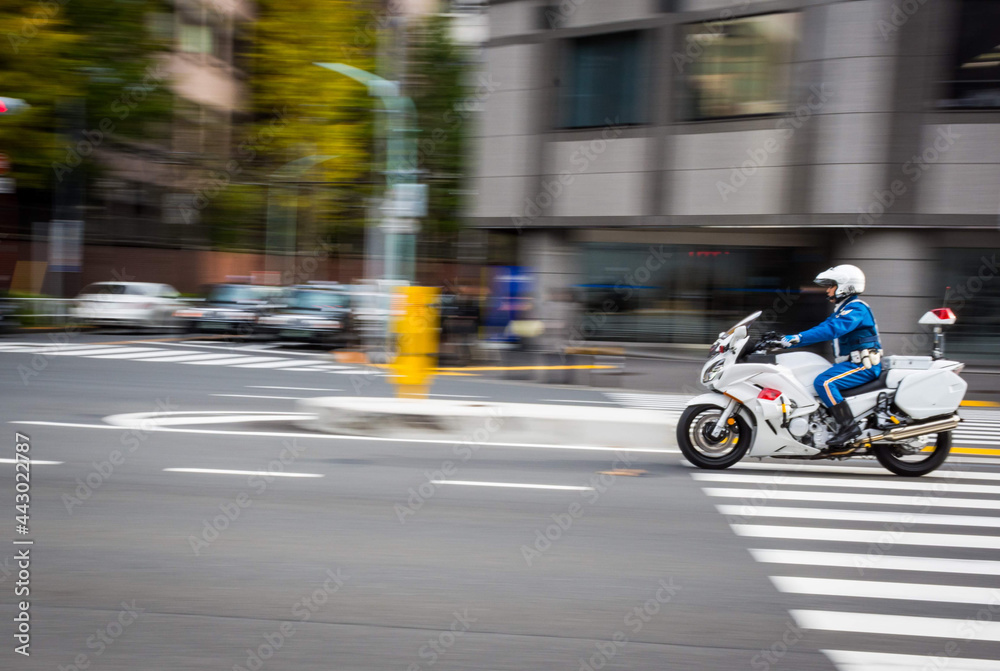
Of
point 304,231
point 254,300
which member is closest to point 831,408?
point 254,300

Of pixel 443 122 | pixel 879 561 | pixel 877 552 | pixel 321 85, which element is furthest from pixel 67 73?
pixel 443 122

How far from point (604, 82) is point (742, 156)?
445 cm

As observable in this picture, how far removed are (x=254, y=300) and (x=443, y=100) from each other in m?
30.8

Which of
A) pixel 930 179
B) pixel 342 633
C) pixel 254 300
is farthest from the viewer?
pixel 254 300

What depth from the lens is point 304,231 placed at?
55.1 m

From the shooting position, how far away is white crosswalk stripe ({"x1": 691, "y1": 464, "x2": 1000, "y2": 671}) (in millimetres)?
4578

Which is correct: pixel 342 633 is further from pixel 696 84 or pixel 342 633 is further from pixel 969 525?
pixel 696 84

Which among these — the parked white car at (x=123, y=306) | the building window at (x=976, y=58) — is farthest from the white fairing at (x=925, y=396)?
the parked white car at (x=123, y=306)

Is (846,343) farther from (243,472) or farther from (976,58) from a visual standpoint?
(976,58)

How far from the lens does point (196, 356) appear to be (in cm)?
2178

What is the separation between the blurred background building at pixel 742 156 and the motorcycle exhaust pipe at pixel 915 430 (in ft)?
39.1

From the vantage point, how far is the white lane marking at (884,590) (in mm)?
5168

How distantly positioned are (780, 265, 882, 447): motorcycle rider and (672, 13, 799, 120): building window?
14.0m

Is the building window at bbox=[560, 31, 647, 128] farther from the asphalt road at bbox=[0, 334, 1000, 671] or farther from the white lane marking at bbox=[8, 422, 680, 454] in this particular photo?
the asphalt road at bbox=[0, 334, 1000, 671]
